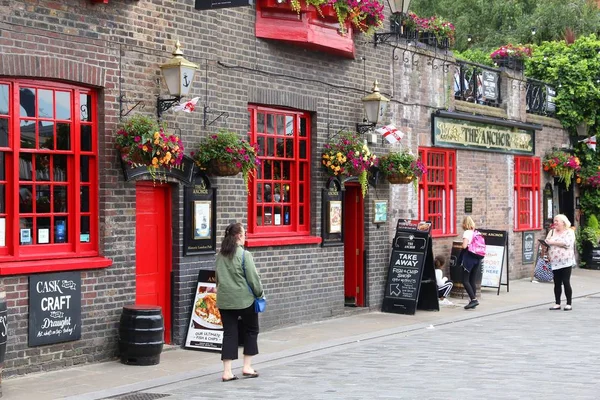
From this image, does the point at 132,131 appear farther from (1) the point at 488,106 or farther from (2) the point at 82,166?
(1) the point at 488,106

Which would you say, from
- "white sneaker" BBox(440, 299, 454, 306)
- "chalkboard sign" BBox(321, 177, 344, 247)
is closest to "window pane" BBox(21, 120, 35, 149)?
"chalkboard sign" BBox(321, 177, 344, 247)

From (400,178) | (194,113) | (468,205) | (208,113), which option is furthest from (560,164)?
(194,113)

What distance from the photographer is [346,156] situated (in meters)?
15.1

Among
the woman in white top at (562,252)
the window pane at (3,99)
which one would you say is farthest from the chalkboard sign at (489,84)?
the window pane at (3,99)

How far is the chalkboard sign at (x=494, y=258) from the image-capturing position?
760 inches

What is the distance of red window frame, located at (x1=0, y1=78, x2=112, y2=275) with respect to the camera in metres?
10.6

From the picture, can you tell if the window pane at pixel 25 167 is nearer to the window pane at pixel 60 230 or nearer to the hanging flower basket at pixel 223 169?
the window pane at pixel 60 230

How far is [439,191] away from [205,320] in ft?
27.2

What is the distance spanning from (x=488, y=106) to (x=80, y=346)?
12558mm

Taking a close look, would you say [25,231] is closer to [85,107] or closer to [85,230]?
[85,230]

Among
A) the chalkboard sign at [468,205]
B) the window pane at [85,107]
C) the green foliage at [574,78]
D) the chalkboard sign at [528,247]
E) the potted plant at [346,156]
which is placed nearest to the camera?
the window pane at [85,107]

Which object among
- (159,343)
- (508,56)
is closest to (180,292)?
(159,343)

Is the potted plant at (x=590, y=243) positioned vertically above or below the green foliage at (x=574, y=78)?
below

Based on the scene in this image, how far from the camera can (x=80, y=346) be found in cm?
1124
